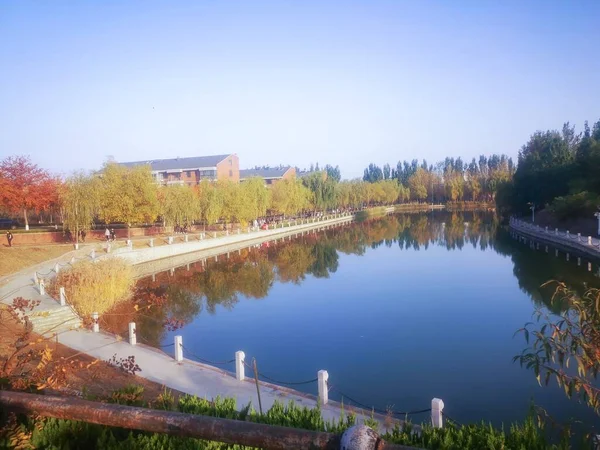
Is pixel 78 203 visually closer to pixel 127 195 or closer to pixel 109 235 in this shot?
pixel 127 195

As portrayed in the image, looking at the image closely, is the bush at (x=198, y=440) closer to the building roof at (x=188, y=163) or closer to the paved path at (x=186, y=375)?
the paved path at (x=186, y=375)

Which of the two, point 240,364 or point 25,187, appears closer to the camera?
point 240,364

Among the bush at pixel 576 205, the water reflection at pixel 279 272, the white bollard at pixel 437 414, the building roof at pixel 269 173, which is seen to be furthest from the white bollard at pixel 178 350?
the building roof at pixel 269 173

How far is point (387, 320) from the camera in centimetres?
1378

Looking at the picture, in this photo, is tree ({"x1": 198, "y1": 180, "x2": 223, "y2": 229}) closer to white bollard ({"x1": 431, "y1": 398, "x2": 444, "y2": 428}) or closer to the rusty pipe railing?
white bollard ({"x1": 431, "y1": 398, "x2": 444, "y2": 428})

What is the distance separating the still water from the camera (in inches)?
345

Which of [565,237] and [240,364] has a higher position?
[240,364]

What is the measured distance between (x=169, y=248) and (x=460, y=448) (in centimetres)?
2666

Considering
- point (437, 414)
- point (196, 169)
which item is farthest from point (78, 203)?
point (196, 169)

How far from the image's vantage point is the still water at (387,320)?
28.8 feet

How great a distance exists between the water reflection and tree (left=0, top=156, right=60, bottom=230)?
10.4 meters

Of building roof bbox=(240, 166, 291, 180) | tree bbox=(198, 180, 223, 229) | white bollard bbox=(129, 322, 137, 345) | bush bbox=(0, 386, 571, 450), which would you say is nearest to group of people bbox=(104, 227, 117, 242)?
tree bbox=(198, 180, 223, 229)

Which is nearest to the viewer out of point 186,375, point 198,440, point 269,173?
point 198,440

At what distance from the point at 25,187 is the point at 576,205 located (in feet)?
109
